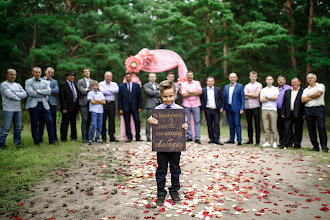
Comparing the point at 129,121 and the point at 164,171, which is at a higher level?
the point at 129,121

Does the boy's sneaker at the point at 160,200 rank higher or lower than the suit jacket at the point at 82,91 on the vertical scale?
lower

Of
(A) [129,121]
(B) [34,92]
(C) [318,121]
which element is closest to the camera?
(B) [34,92]

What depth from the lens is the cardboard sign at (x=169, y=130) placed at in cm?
355

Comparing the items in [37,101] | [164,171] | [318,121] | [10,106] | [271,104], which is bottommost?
[164,171]

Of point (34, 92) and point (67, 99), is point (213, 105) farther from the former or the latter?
point (34, 92)

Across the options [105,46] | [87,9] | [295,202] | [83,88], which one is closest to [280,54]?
[105,46]

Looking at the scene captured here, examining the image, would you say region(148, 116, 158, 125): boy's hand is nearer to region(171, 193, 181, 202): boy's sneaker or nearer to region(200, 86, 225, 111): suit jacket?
region(171, 193, 181, 202): boy's sneaker

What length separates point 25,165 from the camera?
515 cm

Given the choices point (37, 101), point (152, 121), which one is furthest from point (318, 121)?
point (37, 101)

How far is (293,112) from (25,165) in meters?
6.88

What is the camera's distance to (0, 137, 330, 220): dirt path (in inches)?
126

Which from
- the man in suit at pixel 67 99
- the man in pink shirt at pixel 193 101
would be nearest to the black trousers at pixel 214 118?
the man in pink shirt at pixel 193 101

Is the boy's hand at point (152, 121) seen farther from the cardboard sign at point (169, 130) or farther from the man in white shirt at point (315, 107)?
the man in white shirt at point (315, 107)

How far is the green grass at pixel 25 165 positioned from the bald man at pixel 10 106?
1.08 ft
